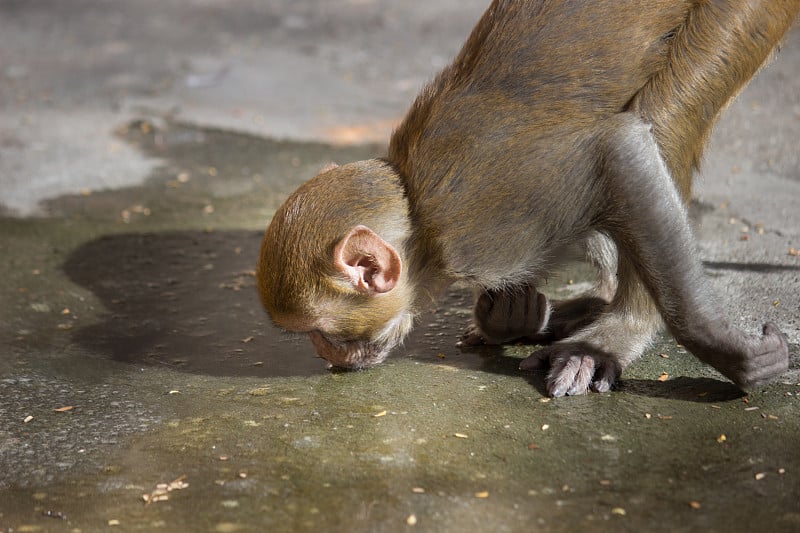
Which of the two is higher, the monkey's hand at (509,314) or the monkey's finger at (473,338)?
the monkey's hand at (509,314)

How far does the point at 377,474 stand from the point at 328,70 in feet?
24.0

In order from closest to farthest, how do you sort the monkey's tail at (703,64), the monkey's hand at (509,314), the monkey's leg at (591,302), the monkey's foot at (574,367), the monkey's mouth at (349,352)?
the monkey's tail at (703,64), the monkey's foot at (574,367), the monkey's mouth at (349,352), the monkey's hand at (509,314), the monkey's leg at (591,302)

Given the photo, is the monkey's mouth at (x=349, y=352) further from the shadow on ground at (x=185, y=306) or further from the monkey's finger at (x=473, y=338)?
the monkey's finger at (x=473, y=338)

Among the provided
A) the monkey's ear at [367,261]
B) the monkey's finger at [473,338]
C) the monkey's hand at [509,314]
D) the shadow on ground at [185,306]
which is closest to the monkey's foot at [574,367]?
the monkey's hand at [509,314]

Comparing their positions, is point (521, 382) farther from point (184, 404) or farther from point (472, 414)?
point (184, 404)

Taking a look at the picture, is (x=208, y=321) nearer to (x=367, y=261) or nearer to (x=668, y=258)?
(x=367, y=261)

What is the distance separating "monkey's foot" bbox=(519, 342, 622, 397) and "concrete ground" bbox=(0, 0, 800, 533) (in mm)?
72

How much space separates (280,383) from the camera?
453 centimetres

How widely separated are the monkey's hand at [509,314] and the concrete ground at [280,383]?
9 centimetres

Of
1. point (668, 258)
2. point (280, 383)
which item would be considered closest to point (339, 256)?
point (280, 383)

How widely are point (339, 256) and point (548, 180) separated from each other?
0.86m

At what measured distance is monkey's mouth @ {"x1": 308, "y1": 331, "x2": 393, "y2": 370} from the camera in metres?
4.39

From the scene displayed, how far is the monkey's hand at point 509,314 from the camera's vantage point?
4668mm

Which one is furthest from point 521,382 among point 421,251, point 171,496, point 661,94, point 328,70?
point 328,70
